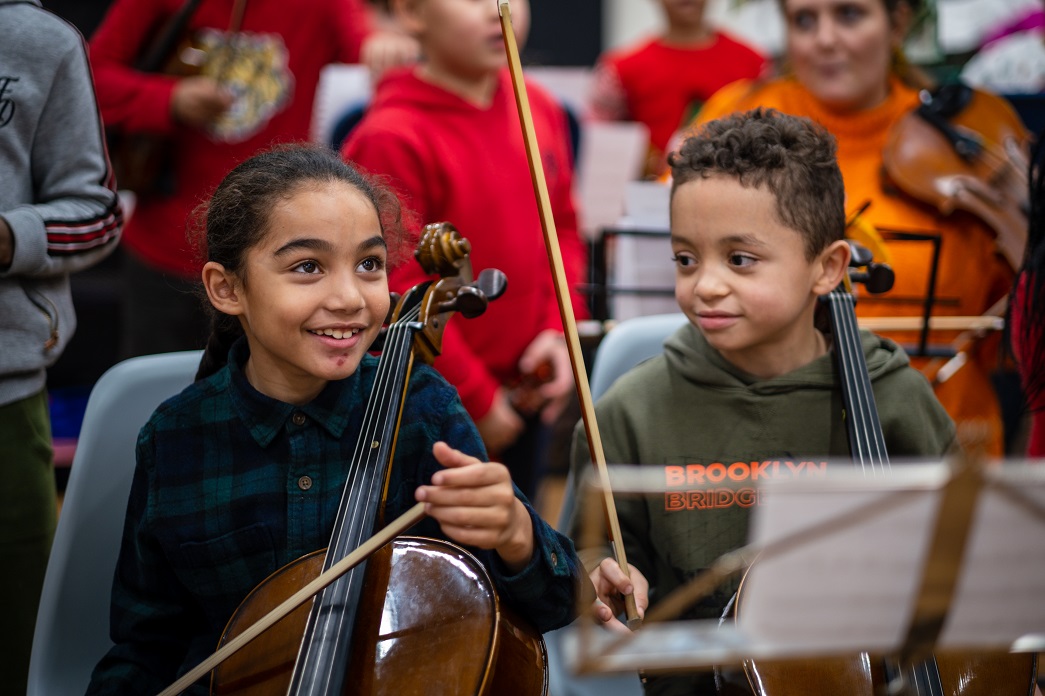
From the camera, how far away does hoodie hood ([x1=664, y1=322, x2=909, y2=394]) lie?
1.34 metres

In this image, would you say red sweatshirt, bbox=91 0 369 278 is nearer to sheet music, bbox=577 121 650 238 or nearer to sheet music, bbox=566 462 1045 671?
sheet music, bbox=577 121 650 238

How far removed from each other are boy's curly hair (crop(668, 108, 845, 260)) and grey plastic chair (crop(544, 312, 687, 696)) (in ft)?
0.87

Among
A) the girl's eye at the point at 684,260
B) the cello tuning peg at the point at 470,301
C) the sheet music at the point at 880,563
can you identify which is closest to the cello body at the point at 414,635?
the cello tuning peg at the point at 470,301

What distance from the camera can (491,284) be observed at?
3.93 feet

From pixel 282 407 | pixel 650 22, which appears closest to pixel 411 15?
pixel 282 407

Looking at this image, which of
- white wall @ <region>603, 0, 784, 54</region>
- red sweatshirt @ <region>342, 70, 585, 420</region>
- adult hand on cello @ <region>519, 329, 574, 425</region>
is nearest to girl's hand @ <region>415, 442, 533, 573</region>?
red sweatshirt @ <region>342, 70, 585, 420</region>

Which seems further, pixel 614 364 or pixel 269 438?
pixel 614 364

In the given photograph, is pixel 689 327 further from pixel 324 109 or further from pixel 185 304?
pixel 324 109

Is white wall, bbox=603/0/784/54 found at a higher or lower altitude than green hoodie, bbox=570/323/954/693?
higher

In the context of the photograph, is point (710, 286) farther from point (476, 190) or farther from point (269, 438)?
point (476, 190)

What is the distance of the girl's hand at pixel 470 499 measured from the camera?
93 cm

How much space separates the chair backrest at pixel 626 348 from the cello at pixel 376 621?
1.46ft

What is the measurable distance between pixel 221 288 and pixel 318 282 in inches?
5.2

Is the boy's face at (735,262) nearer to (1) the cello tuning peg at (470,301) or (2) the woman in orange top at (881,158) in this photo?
(1) the cello tuning peg at (470,301)
